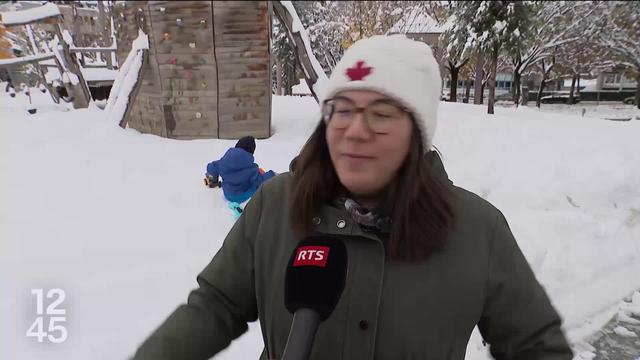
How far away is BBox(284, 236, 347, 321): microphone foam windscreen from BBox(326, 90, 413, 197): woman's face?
9.9 inches

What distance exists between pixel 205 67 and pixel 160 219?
5220 mm

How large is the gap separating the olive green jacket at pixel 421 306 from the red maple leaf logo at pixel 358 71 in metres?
0.40

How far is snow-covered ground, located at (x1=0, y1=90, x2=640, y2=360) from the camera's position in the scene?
12.7 ft

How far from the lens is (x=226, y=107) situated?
10.2m

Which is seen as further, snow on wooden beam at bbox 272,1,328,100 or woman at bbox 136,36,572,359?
snow on wooden beam at bbox 272,1,328,100

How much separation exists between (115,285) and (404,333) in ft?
12.1

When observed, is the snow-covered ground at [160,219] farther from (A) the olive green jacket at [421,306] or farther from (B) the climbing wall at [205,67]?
(A) the olive green jacket at [421,306]

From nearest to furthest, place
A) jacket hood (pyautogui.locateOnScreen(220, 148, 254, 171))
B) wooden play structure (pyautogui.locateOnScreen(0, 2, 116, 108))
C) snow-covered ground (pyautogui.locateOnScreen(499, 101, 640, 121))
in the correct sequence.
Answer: jacket hood (pyautogui.locateOnScreen(220, 148, 254, 171))
wooden play structure (pyautogui.locateOnScreen(0, 2, 116, 108))
snow-covered ground (pyautogui.locateOnScreen(499, 101, 640, 121))

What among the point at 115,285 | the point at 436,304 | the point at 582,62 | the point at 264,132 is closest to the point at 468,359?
the point at 436,304

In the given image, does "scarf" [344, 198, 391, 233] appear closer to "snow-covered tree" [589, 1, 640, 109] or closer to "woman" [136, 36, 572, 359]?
"woman" [136, 36, 572, 359]

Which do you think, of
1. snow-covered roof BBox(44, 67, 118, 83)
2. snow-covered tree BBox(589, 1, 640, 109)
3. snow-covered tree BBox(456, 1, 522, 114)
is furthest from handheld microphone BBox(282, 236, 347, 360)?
snow-covered tree BBox(589, 1, 640, 109)

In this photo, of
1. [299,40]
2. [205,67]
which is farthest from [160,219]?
[299,40]

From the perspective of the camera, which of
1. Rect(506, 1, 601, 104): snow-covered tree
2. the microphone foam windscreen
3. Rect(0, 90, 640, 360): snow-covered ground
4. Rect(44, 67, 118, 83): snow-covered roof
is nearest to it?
the microphone foam windscreen

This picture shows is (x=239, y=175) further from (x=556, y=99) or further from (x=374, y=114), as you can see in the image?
(x=556, y=99)
